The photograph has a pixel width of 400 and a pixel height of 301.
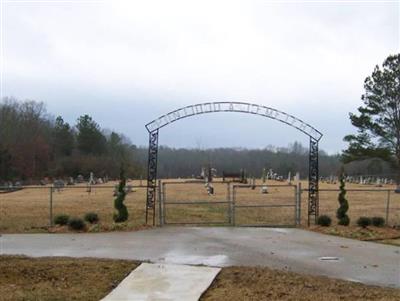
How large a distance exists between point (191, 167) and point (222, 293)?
9214cm

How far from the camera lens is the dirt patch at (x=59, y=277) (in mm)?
7336

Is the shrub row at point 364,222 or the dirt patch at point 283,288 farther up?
the shrub row at point 364,222

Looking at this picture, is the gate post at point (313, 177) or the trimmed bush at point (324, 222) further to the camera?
the gate post at point (313, 177)

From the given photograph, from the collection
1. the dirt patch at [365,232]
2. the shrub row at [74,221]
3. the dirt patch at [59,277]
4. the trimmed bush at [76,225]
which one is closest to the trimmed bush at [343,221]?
the dirt patch at [365,232]

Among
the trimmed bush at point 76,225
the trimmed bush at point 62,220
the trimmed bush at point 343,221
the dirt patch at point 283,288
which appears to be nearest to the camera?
the dirt patch at point 283,288

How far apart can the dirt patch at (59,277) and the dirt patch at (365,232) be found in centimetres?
651

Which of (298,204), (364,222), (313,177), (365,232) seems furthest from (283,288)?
(313,177)

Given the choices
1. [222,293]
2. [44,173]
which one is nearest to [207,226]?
[222,293]

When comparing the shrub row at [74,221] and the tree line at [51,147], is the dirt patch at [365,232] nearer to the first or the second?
the shrub row at [74,221]

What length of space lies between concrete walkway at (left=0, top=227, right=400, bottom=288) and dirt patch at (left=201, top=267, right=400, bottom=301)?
594 millimetres

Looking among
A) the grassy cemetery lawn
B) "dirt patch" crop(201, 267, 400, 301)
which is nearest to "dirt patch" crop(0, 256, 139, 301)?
the grassy cemetery lawn

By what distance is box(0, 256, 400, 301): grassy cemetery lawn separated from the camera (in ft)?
23.9

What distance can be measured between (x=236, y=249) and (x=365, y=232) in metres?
4.48

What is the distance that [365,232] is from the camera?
46.1 feet
